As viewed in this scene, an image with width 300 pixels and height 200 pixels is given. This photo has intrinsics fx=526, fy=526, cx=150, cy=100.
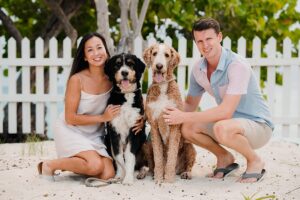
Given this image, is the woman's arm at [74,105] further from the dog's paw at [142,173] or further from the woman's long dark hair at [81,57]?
the dog's paw at [142,173]

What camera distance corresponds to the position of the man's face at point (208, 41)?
181 inches

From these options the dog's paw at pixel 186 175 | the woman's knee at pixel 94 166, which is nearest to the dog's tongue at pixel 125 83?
the woman's knee at pixel 94 166

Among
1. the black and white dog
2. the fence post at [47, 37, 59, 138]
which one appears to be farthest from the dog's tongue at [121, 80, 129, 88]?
the fence post at [47, 37, 59, 138]

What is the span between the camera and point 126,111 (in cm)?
463

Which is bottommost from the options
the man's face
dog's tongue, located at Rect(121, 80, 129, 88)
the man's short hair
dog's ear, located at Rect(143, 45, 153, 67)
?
dog's tongue, located at Rect(121, 80, 129, 88)

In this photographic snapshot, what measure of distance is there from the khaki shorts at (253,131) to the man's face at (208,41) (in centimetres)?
65

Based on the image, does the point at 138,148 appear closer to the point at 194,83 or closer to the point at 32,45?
the point at 194,83

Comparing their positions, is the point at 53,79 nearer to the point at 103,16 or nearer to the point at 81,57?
the point at 103,16

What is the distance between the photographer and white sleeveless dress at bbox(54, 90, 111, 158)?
4.85 m

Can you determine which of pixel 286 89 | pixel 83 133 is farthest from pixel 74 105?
pixel 286 89

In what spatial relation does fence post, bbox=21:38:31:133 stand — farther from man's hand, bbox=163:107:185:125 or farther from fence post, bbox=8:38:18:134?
man's hand, bbox=163:107:185:125

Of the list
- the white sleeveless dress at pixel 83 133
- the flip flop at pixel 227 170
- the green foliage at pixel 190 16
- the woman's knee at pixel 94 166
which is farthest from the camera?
the green foliage at pixel 190 16

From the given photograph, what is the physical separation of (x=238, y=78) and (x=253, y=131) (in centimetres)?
55

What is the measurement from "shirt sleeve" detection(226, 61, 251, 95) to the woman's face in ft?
3.77
